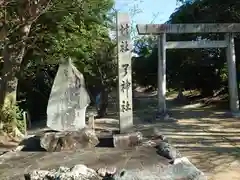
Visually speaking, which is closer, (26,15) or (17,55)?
(26,15)

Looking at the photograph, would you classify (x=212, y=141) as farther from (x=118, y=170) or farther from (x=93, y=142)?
(x=118, y=170)

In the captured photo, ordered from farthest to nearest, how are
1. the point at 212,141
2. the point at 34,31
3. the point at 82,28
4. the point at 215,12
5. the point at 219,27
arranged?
1. the point at 215,12
2. the point at 219,27
3. the point at 82,28
4. the point at 34,31
5. the point at 212,141

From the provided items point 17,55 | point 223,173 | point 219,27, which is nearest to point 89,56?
point 17,55

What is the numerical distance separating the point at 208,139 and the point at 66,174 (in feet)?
17.3

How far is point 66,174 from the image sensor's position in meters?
4.36

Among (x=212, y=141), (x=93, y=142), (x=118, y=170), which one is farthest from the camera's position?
(x=212, y=141)

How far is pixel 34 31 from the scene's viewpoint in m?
9.76

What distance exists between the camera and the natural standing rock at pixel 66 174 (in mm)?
4336

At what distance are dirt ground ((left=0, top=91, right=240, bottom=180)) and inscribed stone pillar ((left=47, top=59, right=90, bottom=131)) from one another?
1547 millimetres

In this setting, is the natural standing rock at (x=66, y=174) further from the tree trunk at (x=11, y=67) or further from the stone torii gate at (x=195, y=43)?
the stone torii gate at (x=195, y=43)

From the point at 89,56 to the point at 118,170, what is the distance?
26.7 feet

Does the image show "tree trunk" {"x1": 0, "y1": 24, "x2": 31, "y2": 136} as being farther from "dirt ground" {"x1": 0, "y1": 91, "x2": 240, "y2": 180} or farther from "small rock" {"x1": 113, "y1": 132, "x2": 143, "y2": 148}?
"small rock" {"x1": 113, "y1": 132, "x2": 143, "y2": 148}

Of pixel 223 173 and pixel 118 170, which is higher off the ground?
pixel 118 170

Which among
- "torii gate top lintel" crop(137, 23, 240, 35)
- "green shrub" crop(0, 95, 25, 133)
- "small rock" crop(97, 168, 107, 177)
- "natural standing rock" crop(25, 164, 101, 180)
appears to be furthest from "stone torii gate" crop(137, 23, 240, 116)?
"natural standing rock" crop(25, 164, 101, 180)
